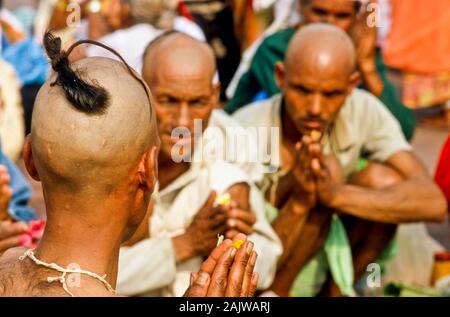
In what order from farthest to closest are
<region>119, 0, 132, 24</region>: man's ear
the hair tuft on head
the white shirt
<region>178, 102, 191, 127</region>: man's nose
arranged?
<region>119, 0, 132, 24</region>: man's ear → the white shirt → <region>178, 102, 191, 127</region>: man's nose → the hair tuft on head

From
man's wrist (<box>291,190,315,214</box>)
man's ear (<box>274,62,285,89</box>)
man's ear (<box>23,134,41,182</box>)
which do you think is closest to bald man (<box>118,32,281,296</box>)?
man's wrist (<box>291,190,315,214</box>)

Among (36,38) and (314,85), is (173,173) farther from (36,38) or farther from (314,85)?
(36,38)

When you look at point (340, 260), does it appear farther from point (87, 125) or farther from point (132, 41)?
point (87, 125)

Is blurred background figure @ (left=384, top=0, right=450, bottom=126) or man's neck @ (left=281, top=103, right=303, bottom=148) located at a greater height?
man's neck @ (left=281, top=103, right=303, bottom=148)

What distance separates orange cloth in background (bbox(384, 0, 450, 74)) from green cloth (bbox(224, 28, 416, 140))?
11.4ft

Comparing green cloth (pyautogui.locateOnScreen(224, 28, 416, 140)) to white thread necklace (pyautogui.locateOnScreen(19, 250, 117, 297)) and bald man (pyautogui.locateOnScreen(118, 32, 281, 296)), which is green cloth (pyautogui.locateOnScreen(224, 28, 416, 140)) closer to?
bald man (pyautogui.locateOnScreen(118, 32, 281, 296))

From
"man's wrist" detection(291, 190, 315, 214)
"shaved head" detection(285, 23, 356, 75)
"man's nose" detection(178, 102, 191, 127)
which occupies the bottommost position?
"man's wrist" detection(291, 190, 315, 214)

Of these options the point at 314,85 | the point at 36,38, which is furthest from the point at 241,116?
the point at 36,38

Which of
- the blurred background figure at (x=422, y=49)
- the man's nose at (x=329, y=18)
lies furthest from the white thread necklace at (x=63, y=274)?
the blurred background figure at (x=422, y=49)

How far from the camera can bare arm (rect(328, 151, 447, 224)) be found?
4754mm

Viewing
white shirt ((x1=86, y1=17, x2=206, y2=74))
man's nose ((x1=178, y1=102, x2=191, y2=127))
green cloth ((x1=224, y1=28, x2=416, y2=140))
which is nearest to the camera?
man's nose ((x1=178, y1=102, x2=191, y2=127))

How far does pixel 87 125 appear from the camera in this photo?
2.46 m

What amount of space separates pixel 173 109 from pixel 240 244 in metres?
1.91
